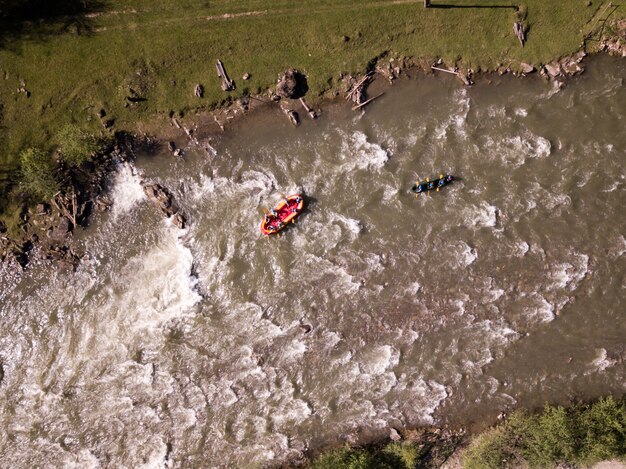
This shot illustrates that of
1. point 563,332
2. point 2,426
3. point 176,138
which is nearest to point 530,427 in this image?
point 563,332

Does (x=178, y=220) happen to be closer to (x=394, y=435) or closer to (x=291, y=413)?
(x=291, y=413)

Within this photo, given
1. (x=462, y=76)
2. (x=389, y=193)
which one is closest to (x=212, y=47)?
(x=389, y=193)

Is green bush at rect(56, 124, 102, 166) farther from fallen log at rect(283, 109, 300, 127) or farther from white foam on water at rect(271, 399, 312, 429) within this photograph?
white foam on water at rect(271, 399, 312, 429)

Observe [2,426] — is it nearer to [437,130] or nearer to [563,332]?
[437,130]

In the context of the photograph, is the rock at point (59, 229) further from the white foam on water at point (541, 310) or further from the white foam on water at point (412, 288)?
the white foam on water at point (541, 310)

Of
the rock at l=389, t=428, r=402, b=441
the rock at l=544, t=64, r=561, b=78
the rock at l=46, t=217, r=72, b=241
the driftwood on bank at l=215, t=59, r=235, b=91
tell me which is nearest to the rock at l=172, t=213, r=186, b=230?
the rock at l=46, t=217, r=72, b=241
